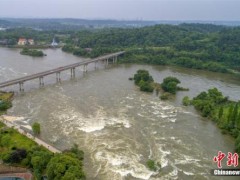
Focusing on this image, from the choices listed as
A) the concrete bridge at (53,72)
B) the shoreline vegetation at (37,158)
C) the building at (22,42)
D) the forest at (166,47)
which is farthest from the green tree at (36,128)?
the building at (22,42)

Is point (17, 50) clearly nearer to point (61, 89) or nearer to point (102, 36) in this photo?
point (102, 36)

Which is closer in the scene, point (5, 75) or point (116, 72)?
point (5, 75)

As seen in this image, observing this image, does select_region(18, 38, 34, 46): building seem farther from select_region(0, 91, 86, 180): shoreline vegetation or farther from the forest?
select_region(0, 91, 86, 180): shoreline vegetation

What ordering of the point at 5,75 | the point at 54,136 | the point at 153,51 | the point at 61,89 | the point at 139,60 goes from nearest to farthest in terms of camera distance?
the point at 54,136 < the point at 61,89 < the point at 5,75 < the point at 139,60 < the point at 153,51

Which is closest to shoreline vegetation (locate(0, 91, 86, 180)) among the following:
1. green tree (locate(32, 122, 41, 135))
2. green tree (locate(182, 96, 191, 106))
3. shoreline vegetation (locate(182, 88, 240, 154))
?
green tree (locate(32, 122, 41, 135))

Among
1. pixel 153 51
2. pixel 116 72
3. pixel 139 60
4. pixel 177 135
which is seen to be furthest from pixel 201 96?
pixel 153 51

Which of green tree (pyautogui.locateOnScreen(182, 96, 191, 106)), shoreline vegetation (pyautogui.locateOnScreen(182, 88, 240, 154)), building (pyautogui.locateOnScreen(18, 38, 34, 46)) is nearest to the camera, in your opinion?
shoreline vegetation (pyautogui.locateOnScreen(182, 88, 240, 154))
